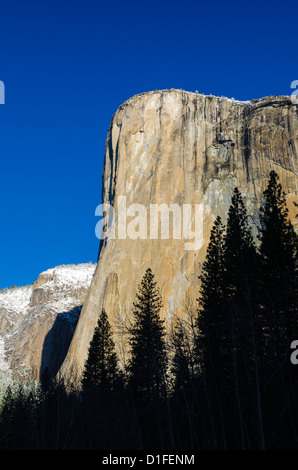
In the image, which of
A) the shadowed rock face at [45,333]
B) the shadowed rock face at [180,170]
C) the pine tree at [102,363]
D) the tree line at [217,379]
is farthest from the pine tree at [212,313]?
the shadowed rock face at [45,333]

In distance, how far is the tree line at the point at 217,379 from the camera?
22.5 meters

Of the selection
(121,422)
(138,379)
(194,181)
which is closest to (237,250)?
(138,379)

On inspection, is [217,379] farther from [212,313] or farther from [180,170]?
[180,170]

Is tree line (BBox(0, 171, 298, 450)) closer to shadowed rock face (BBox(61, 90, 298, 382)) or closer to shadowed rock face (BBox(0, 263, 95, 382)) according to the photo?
shadowed rock face (BBox(61, 90, 298, 382))

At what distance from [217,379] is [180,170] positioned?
40.6 m

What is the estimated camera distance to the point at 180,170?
6397 centimetres

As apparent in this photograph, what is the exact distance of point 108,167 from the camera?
243ft

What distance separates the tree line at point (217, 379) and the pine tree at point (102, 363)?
29 cm

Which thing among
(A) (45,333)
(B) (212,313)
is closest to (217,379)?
(B) (212,313)

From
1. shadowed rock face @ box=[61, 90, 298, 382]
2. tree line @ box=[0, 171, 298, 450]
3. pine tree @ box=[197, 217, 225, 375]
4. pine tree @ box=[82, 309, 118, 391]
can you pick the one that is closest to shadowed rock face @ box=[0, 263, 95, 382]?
shadowed rock face @ box=[61, 90, 298, 382]

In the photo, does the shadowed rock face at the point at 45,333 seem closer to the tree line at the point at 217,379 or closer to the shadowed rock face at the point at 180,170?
the shadowed rock face at the point at 180,170

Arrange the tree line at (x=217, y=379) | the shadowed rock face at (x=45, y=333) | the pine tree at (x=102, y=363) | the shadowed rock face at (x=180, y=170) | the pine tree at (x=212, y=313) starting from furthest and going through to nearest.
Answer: the shadowed rock face at (x=45, y=333) → the shadowed rock face at (x=180, y=170) → the pine tree at (x=102, y=363) → the pine tree at (x=212, y=313) → the tree line at (x=217, y=379)

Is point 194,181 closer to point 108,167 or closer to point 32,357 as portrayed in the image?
point 108,167

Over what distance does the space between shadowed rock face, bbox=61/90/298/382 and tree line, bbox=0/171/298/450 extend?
1329 cm
